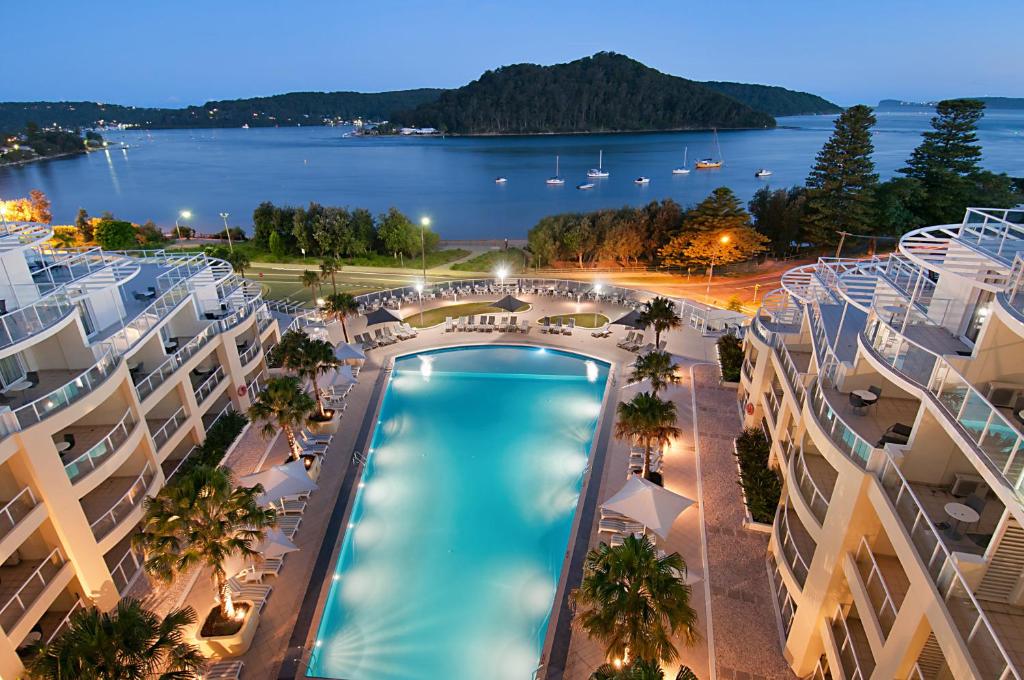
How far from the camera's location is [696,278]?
45000mm

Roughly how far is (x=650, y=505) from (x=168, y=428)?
Result: 15.7 meters

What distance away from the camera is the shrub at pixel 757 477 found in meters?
15.9

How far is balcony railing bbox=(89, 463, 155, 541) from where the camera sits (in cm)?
1391

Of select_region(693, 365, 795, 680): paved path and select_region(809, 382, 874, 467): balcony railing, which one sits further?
select_region(693, 365, 795, 680): paved path

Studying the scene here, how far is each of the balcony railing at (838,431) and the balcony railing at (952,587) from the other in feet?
1.97

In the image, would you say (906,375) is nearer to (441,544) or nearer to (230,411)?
(441,544)

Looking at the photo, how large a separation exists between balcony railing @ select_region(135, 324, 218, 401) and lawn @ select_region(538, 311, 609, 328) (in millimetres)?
17725

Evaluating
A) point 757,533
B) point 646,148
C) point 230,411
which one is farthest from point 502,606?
point 646,148

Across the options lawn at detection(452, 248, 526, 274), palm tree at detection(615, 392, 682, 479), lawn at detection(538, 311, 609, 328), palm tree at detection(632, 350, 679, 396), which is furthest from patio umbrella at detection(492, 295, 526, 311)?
lawn at detection(452, 248, 526, 274)

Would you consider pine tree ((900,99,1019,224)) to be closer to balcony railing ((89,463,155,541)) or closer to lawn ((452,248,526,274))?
lawn ((452,248,526,274))

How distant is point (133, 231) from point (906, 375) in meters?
69.2

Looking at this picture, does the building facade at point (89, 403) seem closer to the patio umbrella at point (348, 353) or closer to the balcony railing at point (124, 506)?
the balcony railing at point (124, 506)

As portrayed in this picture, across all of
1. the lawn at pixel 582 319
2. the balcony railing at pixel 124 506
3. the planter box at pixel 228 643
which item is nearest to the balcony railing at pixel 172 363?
the balcony railing at pixel 124 506

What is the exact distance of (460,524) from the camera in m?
17.7
